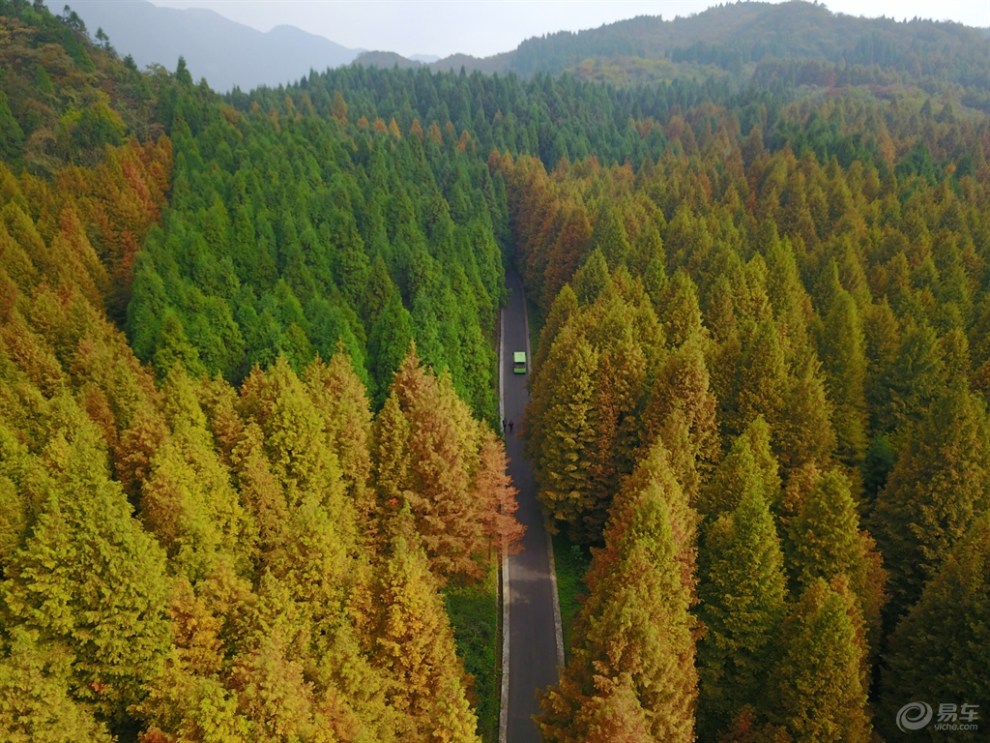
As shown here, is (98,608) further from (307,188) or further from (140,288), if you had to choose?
(307,188)

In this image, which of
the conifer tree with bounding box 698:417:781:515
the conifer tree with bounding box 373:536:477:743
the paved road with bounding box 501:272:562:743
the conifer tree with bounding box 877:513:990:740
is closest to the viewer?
the conifer tree with bounding box 877:513:990:740

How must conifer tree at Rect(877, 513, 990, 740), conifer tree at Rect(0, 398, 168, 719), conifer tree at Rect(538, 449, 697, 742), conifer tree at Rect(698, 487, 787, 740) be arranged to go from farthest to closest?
1. conifer tree at Rect(698, 487, 787, 740)
2. conifer tree at Rect(877, 513, 990, 740)
3. conifer tree at Rect(538, 449, 697, 742)
4. conifer tree at Rect(0, 398, 168, 719)

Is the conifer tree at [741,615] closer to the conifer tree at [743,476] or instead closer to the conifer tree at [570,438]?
the conifer tree at [743,476]

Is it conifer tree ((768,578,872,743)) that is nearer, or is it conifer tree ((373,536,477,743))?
conifer tree ((768,578,872,743))

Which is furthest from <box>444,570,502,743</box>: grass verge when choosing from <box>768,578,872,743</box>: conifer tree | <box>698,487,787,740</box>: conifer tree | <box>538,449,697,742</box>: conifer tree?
<box>768,578,872,743</box>: conifer tree

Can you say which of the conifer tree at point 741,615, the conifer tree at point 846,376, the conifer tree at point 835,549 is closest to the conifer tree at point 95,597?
the conifer tree at point 741,615

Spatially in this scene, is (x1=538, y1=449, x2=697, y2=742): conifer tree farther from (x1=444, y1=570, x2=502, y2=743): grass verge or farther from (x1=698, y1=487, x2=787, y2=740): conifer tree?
(x1=444, y1=570, x2=502, y2=743): grass verge

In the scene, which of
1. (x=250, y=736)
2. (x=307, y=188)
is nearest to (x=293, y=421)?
(x=250, y=736)
